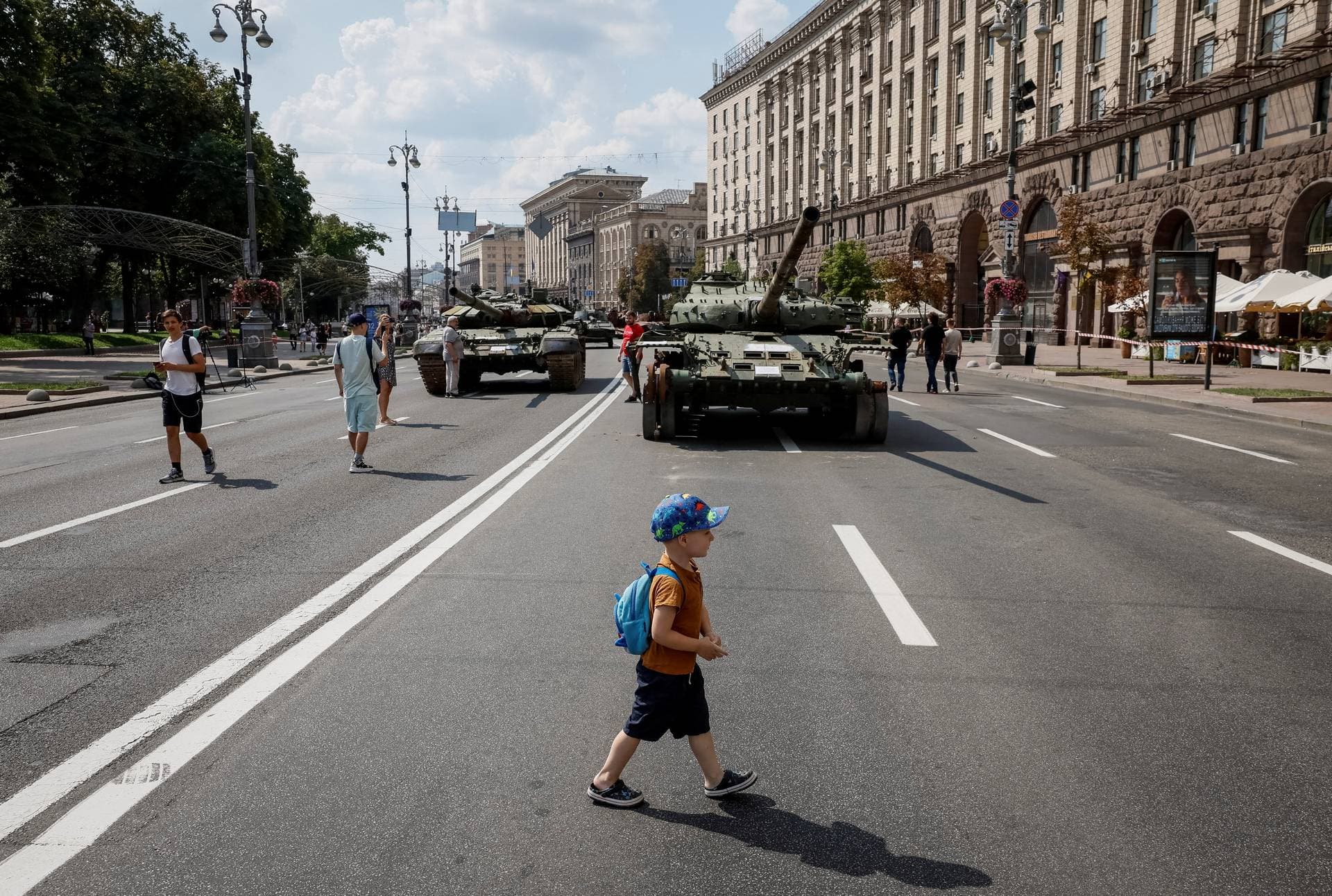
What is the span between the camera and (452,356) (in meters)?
23.1

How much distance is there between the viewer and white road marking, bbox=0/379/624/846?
13.1ft

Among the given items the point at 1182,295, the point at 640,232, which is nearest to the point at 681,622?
the point at 1182,295

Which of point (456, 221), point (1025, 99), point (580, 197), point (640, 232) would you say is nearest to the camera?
point (1025, 99)

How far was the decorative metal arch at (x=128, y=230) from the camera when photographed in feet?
127

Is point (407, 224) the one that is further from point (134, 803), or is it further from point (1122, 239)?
point (134, 803)

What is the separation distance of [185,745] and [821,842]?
99.5 inches

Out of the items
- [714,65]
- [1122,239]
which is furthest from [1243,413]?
[714,65]

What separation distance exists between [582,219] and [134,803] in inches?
6785

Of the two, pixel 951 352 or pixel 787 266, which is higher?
pixel 787 266

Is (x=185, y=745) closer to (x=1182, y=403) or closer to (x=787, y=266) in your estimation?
(x=787, y=266)

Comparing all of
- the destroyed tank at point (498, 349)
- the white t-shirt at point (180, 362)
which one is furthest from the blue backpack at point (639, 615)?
the destroyed tank at point (498, 349)

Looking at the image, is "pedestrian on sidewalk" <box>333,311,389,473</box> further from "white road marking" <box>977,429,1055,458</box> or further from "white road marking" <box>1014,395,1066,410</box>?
"white road marking" <box>1014,395,1066,410</box>

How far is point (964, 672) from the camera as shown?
18.0ft

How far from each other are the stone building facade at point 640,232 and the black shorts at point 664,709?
410 feet
